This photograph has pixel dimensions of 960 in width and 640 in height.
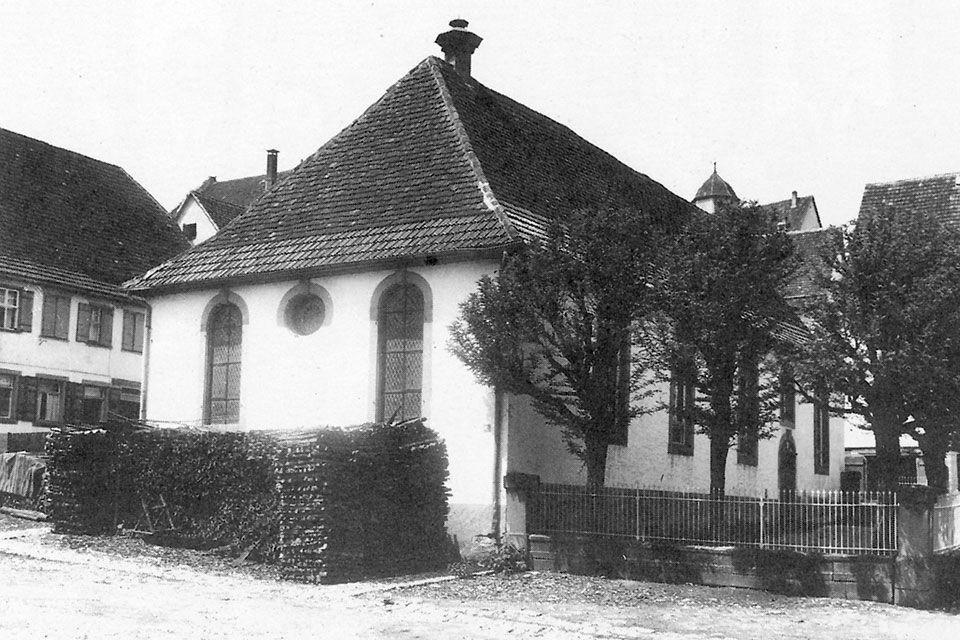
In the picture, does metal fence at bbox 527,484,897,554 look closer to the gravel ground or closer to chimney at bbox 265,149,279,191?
the gravel ground

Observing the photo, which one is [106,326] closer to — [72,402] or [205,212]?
[72,402]

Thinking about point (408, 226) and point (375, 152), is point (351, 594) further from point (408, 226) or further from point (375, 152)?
point (375, 152)

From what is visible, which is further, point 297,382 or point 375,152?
point 375,152

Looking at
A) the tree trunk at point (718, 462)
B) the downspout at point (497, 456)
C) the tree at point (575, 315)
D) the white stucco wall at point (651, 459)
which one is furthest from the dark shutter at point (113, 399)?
the tree trunk at point (718, 462)

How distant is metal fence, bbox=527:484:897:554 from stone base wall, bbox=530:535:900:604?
235 millimetres

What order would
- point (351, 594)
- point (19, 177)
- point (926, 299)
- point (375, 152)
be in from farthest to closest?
point (19, 177), point (375, 152), point (926, 299), point (351, 594)

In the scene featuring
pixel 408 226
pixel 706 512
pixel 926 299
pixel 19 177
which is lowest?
pixel 706 512

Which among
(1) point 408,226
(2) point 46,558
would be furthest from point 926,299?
(2) point 46,558

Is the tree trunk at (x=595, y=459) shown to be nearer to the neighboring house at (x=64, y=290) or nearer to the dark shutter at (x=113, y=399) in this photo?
the neighboring house at (x=64, y=290)

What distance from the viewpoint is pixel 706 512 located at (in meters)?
16.0

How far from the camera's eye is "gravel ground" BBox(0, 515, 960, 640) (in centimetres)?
1120

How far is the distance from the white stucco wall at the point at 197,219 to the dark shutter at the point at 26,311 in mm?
14206

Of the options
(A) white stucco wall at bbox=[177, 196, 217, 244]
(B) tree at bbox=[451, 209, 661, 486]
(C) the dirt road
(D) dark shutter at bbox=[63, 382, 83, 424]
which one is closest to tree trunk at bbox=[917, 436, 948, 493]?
(B) tree at bbox=[451, 209, 661, 486]

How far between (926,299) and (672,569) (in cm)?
657
